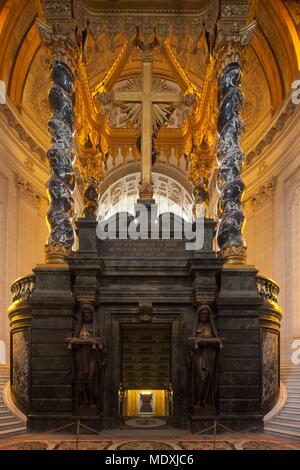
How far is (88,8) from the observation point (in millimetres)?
14797

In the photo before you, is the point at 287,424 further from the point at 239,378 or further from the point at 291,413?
the point at 239,378

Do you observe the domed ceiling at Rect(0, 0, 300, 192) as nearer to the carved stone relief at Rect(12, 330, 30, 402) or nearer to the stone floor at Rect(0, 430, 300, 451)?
the carved stone relief at Rect(12, 330, 30, 402)

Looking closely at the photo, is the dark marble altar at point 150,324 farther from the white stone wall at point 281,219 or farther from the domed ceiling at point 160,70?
the white stone wall at point 281,219

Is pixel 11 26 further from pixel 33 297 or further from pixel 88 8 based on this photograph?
pixel 33 297

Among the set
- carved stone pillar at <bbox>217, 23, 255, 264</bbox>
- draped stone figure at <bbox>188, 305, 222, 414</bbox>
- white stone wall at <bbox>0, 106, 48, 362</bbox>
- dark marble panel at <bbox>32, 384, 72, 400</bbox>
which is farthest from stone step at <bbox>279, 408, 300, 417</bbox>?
white stone wall at <bbox>0, 106, 48, 362</bbox>

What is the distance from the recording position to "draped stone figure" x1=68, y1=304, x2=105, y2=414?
10.8 m

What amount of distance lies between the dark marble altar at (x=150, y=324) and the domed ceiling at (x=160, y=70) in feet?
18.6

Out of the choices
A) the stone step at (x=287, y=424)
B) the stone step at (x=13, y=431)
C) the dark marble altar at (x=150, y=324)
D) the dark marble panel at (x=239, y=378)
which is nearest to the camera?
the stone step at (x=13, y=431)

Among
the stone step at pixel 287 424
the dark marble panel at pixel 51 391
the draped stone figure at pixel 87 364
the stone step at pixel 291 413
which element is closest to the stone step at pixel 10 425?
the dark marble panel at pixel 51 391

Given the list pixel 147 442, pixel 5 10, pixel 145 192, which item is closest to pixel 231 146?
pixel 145 192

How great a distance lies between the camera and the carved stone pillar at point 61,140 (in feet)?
41.6

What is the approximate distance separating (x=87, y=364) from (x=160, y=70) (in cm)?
1594

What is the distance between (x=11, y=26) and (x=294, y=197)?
36.1 feet

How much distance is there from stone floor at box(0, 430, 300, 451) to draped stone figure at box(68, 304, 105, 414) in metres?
0.71
